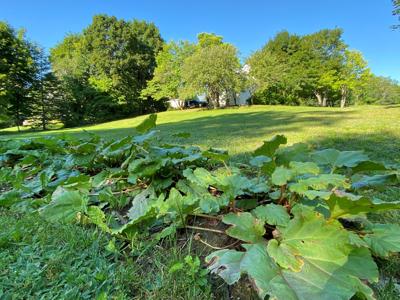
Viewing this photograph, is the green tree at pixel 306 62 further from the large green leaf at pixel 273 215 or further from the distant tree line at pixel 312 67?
the large green leaf at pixel 273 215

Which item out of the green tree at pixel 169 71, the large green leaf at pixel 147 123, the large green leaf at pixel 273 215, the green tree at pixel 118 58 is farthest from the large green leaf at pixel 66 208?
the green tree at pixel 118 58

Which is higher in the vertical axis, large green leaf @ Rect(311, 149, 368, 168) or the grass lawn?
large green leaf @ Rect(311, 149, 368, 168)

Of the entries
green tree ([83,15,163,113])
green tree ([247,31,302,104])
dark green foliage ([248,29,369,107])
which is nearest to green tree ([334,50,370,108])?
dark green foliage ([248,29,369,107])

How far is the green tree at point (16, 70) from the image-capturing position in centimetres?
1567

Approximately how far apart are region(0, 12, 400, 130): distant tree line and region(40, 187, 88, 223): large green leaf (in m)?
12.2

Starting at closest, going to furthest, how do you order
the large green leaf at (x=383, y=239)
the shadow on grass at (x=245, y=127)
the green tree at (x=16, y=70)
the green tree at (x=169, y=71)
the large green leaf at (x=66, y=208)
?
the large green leaf at (x=383, y=239) → the large green leaf at (x=66, y=208) → the shadow on grass at (x=245, y=127) → the green tree at (x=16, y=70) → the green tree at (x=169, y=71)

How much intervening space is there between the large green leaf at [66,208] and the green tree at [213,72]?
16.8m

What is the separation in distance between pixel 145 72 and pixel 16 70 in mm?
10496

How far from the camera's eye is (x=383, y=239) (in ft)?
2.61

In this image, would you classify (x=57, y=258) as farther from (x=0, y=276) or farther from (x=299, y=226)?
(x=299, y=226)

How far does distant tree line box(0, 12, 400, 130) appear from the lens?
16922 mm

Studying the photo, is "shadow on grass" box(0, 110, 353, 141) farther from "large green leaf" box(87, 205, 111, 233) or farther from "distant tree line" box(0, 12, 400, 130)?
"distant tree line" box(0, 12, 400, 130)

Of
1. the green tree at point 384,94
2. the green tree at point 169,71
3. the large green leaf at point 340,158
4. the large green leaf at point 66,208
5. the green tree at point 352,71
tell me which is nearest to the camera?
the large green leaf at point 340,158

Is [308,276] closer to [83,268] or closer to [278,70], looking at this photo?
[83,268]
